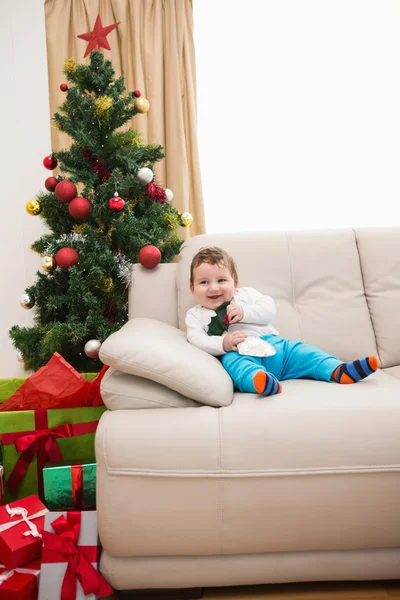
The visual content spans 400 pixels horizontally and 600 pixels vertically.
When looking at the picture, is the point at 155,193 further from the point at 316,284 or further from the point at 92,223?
the point at 316,284

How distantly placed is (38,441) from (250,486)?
0.73 m

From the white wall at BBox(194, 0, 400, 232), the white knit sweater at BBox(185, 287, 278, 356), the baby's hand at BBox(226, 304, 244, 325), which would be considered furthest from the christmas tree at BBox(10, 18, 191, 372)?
the white wall at BBox(194, 0, 400, 232)

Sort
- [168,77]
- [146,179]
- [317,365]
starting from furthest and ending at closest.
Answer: [168,77] < [146,179] < [317,365]

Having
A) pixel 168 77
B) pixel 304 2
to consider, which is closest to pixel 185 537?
pixel 168 77

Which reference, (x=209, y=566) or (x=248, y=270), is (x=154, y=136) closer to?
(x=248, y=270)

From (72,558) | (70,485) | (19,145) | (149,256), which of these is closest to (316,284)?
(149,256)

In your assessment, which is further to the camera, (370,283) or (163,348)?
(370,283)

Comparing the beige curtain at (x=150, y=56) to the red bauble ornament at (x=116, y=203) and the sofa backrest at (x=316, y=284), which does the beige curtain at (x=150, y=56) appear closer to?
the red bauble ornament at (x=116, y=203)

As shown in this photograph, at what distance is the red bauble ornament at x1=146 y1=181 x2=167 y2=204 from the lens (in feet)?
7.05

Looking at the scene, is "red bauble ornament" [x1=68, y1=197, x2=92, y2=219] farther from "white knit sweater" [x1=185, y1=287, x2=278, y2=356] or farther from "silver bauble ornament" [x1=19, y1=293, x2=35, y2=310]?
"white knit sweater" [x1=185, y1=287, x2=278, y2=356]

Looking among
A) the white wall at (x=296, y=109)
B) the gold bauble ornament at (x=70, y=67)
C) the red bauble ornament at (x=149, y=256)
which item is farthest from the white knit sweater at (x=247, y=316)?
A: the white wall at (x=296, y=109)

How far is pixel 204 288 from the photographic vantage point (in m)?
1.72

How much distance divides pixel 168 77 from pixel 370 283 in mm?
1817

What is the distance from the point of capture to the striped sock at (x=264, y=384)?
1.26 metres
